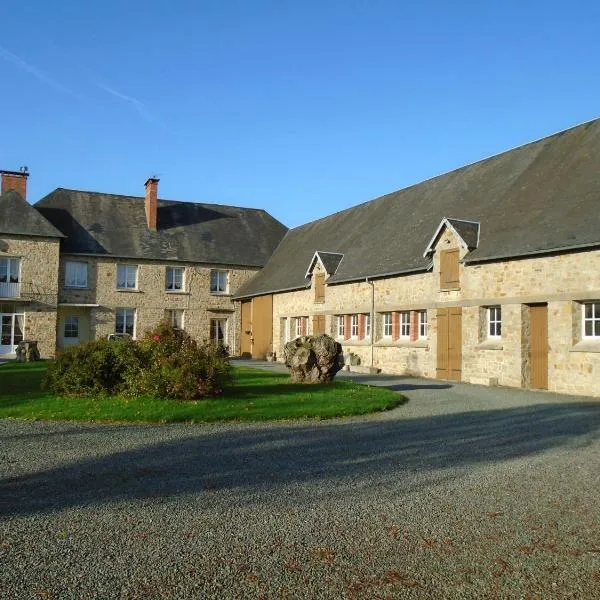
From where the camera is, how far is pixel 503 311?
Result: 17719 millimetres

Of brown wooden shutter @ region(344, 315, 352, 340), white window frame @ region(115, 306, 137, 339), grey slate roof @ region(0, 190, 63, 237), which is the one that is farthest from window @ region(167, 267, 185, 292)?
brown wooden shutter @ region(344, 315, 352, 340)

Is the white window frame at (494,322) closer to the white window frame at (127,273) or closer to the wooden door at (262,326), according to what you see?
the wooden door at (262,326)

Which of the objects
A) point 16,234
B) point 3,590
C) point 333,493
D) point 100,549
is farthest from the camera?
point 16,234

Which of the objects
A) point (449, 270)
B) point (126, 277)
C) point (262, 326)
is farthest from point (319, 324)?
point (126, 277)

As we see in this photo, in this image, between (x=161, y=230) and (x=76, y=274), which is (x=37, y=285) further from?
(x=161, y=230)

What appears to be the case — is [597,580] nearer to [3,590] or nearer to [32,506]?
[3,590]

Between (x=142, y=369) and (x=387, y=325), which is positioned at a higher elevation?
(x=387, y=325)

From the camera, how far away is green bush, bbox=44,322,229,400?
12.4 meters

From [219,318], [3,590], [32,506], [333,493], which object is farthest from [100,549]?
[219,318]

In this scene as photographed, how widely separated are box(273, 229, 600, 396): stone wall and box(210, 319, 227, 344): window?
12.6 metres

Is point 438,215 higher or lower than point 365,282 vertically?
higher

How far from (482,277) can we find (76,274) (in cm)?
2165

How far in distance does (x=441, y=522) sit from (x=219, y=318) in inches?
1228

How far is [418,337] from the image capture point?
71.2ft
